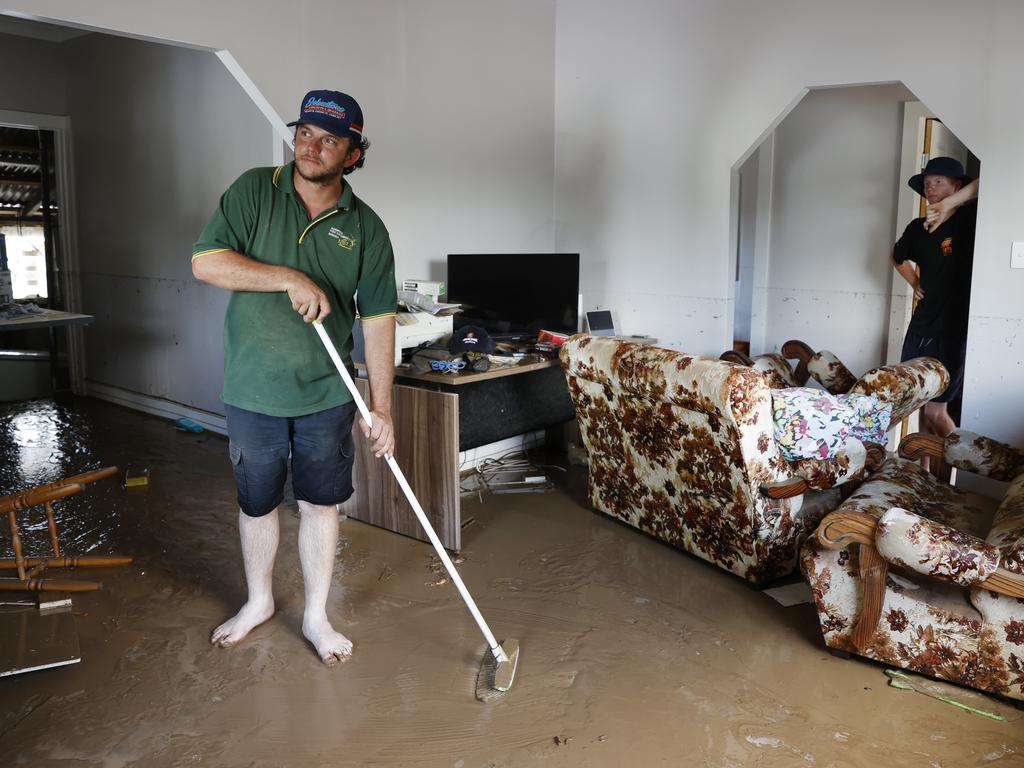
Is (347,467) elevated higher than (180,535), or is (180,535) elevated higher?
(347,467)

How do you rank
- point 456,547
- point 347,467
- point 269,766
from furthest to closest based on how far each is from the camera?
point 456,547 → point 347,467 → point 269,766

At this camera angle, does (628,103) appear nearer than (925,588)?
No

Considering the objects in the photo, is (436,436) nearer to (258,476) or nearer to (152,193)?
(258,476)

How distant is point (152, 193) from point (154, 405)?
1395mm

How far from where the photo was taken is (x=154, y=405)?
5.87 meters

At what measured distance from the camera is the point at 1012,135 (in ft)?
12.2

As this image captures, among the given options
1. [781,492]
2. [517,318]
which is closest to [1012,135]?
[781,492]

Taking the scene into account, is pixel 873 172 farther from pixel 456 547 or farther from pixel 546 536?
pixel 456 547

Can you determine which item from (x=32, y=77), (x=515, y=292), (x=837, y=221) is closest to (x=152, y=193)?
(x=32, y=77)

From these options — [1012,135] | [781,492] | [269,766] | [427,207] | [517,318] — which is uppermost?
[1012,135]

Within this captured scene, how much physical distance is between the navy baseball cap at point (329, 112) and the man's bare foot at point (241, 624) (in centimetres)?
152

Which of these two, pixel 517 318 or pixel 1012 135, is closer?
pixel 1012 135

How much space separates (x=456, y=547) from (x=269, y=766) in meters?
1.43

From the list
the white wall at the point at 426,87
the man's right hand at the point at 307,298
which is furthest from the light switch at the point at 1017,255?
the man's right hand at the point at 307,298
